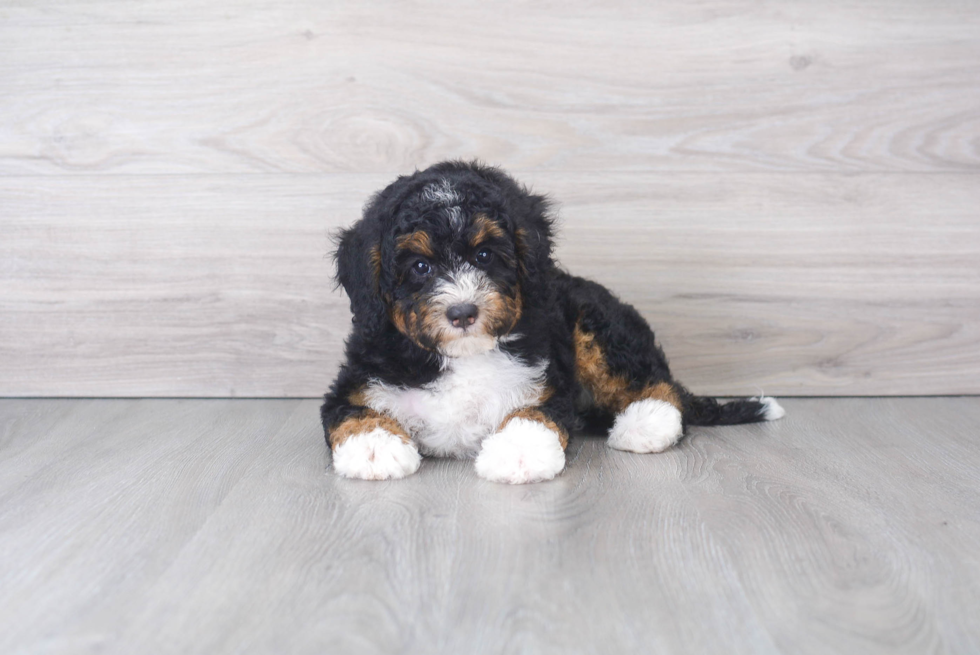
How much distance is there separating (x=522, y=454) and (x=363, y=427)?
0.41 meters

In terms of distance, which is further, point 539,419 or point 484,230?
point 539,419

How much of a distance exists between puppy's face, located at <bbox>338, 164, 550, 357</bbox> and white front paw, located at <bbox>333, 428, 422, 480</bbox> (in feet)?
0.83

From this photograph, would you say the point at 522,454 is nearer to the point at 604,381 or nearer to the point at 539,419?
the point at 539,419

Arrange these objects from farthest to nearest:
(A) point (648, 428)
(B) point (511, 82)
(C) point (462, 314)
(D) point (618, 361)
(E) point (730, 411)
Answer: (B) point (511, 82), (E) point (730, 411), (D) point (618, 361), (A) point (648, 428), (C) point (462, 314)

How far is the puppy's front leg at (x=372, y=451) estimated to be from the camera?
2008 millimetres

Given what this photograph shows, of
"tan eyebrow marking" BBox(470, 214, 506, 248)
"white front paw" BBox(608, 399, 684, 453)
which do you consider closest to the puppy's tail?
"white front paw" BBox(608, 399, 684, 453)

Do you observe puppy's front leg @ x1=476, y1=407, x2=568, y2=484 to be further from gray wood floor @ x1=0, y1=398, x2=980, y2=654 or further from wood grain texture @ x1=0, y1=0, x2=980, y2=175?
wood grain texture @ x1=0, y1=0, x2=980, y2=175

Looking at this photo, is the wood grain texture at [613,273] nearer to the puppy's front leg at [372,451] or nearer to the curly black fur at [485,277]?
the curly black fur at [485,277]

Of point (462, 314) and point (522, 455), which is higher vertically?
point (462, 314)

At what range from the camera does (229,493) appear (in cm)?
198

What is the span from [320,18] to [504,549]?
2.04 metres

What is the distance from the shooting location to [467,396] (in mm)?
2133

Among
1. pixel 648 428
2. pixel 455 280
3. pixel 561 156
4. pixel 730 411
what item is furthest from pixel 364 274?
pixel 730 411

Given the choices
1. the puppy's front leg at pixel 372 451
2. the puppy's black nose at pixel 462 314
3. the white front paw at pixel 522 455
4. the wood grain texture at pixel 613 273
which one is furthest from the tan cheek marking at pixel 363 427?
the wood grain texture at pixel 613 273
